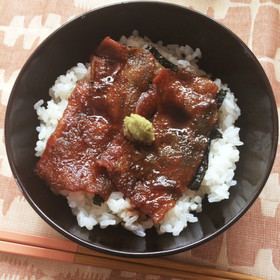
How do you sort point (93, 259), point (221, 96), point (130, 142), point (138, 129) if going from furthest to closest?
point (93, 259) < point (221, 96) < point (130, 142) < point (138, 129)

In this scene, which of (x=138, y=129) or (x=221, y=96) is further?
(x=221, y=96)

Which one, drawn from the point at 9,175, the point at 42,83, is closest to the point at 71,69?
the point at 42,83

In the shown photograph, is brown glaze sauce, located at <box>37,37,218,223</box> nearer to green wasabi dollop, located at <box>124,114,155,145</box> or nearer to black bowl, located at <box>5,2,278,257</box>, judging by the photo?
green wasabi dollop, located at <box>124,114,155,145</box>

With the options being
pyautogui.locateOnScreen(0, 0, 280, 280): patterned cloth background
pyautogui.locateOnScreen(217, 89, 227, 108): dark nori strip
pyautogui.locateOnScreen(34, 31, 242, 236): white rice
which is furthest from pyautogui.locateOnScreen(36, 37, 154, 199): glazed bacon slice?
pyautogui.locateOnScreen(0, 0, 280, 280): patterned cloth background

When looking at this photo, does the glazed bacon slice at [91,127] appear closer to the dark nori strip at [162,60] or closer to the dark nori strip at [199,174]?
the dark nori strip at [162,60]

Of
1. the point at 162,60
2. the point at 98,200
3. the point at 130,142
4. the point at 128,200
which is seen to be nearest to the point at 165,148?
the point at 130,142

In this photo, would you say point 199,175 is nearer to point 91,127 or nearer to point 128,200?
point 128,200

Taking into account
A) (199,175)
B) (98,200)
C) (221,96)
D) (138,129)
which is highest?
(221,96)

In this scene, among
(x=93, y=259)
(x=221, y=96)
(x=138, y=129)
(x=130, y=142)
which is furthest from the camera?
(x=93, y=259)
